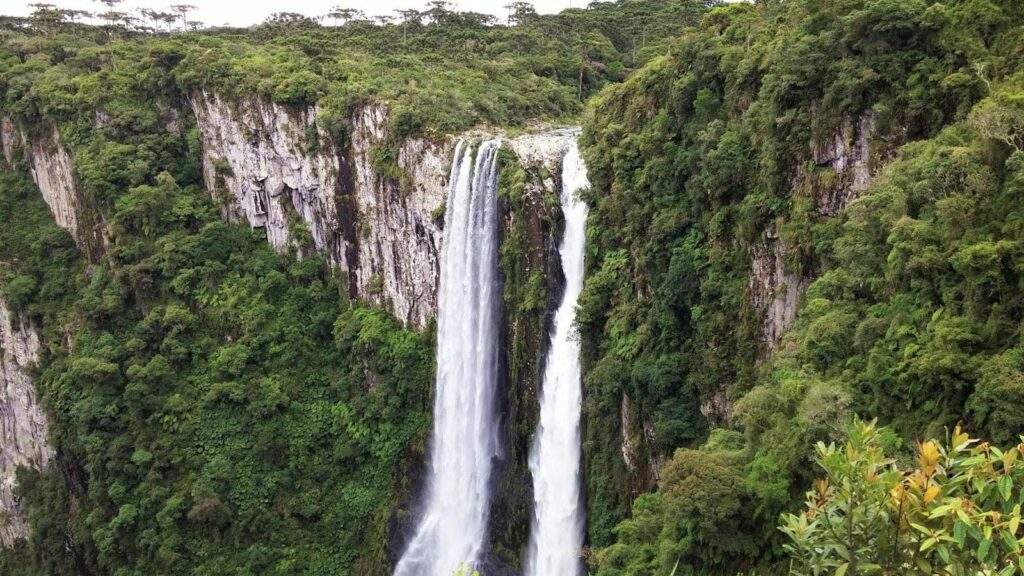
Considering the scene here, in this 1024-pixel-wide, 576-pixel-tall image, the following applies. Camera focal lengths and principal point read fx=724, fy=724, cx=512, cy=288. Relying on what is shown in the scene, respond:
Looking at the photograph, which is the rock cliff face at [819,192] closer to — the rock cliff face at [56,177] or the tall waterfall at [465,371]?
the tall waterfall at [465,371]

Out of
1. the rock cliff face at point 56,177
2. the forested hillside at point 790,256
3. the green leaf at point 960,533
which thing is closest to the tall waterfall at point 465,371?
the forested hillside at point 790,256

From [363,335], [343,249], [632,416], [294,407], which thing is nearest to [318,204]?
[343,249]

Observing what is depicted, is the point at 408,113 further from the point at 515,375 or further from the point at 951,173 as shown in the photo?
the point at 951,173

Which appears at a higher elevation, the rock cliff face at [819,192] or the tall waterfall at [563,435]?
the rock cliff face at [819,192]

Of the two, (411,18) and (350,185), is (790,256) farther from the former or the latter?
(411,18)

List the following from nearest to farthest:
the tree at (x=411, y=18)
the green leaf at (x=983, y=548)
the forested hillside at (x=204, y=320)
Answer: the green leaf at (x=983, y=548) < the forested hillside at (x=204, y=320) < the tree at (x=411, y=18)

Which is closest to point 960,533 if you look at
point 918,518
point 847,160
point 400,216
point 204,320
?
point 918,518
